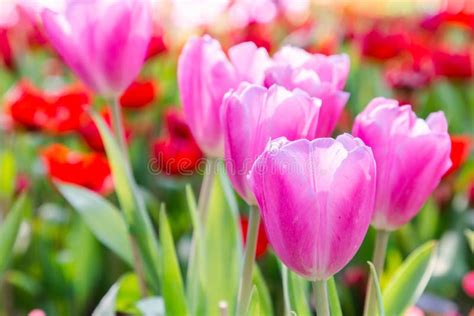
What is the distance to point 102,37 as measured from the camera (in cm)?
75

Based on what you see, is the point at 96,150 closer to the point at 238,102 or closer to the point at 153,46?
the point at 153,46

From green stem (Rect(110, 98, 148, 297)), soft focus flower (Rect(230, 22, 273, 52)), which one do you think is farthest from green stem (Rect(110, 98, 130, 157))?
soft focus flower (Rect(230, 22, 273, 52))

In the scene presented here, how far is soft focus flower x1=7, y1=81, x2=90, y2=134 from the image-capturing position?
1.30 meters

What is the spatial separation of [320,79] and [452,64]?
1.00 metres

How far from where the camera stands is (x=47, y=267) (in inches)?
42.9

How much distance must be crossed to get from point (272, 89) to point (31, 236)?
69 centimetres

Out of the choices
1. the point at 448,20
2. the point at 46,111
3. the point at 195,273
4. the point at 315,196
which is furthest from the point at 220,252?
the point at 448,20

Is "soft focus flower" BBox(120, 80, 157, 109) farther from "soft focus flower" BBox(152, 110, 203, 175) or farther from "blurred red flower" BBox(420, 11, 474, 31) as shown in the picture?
"blurred red flower" BBox(420, 11, 474, 31)

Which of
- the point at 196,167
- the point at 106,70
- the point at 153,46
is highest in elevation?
the point at 106,70

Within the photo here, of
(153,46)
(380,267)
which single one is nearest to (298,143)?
(380,267)

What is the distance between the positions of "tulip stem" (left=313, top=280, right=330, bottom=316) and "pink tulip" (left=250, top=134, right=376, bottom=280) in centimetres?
2

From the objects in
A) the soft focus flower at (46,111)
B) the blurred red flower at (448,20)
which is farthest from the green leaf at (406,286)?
the blurred red flower at (448,20)

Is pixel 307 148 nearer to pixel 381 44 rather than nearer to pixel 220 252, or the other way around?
pixel 220 252

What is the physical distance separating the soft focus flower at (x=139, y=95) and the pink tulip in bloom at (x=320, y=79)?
79cm
